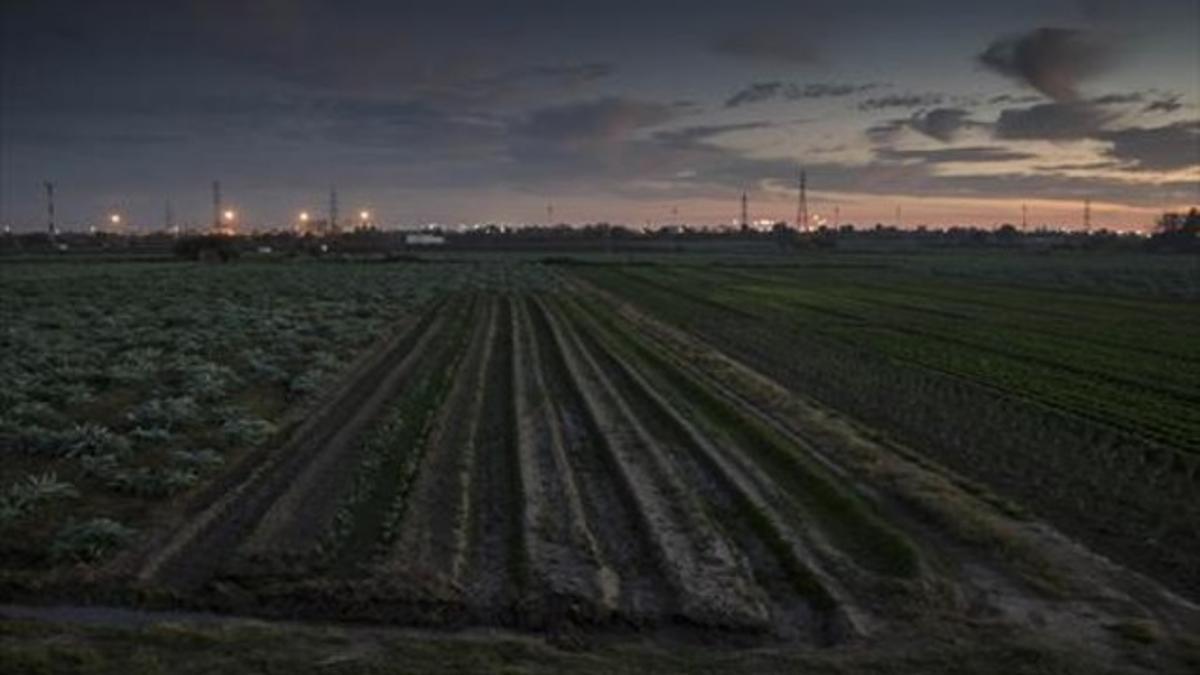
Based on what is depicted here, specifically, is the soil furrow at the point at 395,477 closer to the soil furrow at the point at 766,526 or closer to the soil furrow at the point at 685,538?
the soil furrow at the point at 685,538

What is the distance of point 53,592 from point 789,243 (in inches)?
7586

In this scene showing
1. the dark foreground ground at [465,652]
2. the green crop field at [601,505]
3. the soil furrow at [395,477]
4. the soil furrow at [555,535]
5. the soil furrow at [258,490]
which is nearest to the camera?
the dark foreground ground at [465,652]

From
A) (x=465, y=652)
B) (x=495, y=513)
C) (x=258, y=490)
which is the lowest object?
(x=465, y=652)

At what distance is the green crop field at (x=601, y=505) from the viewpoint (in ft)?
35.5

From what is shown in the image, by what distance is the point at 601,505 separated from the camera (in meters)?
15.7

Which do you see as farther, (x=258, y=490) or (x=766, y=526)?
(x=258, y=490)

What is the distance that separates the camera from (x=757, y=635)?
10898 mm

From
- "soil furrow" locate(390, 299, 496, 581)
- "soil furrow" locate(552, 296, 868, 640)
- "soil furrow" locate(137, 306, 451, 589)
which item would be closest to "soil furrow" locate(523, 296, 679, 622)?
"soil furrow" locate(552, 296, 868, 640)

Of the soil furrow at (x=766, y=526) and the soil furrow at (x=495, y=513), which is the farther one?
→ the soil furrow at (x=495, y=513)

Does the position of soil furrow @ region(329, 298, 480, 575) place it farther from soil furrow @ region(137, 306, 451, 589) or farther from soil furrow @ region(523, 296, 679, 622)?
soil furrow @ region(523, 296, 679, 622)

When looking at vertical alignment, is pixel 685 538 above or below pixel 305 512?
below

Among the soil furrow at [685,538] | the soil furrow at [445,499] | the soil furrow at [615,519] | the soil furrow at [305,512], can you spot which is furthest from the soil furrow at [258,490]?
the soil furrow at [685,538]

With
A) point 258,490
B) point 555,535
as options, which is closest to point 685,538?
point 555,535

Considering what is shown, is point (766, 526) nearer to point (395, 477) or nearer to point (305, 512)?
point (395, 477)
